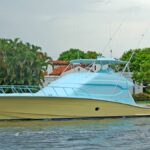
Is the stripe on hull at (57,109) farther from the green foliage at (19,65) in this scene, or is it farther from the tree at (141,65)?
the tree at (141,65)

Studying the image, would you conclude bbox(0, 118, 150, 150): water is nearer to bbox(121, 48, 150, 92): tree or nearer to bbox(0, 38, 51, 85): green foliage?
bbox(0, 38, 51, 85): green foliage

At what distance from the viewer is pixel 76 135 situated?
2752cm

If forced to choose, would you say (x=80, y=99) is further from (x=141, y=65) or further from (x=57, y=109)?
(x=141, y=65)

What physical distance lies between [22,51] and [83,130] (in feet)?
108

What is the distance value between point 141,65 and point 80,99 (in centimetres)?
4680

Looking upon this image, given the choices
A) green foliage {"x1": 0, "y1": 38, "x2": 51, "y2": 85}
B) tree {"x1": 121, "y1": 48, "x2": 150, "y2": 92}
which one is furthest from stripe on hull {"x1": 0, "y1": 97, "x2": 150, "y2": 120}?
tree {"x1": 121, "y1": 48, "x2": 150, "y2": 92}

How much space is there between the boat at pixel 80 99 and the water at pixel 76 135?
5.15 ft

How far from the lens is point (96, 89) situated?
1544 inches

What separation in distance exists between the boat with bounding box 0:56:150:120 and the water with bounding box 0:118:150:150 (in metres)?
1.57

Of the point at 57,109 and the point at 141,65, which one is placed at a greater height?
the point at 141,65

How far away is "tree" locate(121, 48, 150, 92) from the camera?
79.9 meters

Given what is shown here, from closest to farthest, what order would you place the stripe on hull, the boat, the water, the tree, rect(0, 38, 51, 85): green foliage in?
the water → the stripe on hull → the boat → rect(0, 38, 51, 85): green foliage → the tree

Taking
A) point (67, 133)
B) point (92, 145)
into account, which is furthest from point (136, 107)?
point (92, 145)

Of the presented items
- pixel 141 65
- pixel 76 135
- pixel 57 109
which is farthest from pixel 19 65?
pixel 76 135
